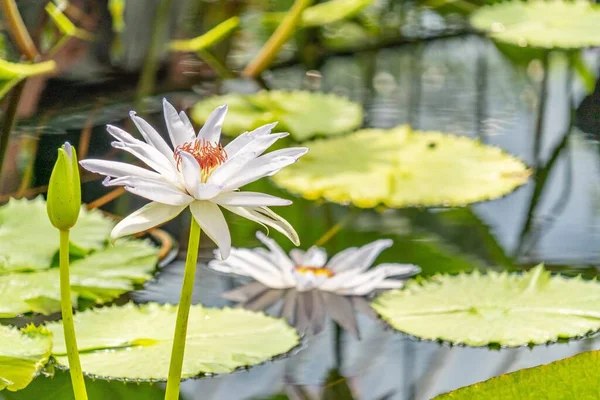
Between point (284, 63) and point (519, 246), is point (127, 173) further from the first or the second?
point (284, 63)

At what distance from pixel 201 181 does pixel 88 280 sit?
19.7 inches

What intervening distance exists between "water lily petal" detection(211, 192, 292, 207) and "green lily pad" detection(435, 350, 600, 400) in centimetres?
22

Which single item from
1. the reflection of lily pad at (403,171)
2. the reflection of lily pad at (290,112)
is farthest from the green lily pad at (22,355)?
the reflection of lily pad at (290,112)

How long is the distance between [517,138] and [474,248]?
0.50m

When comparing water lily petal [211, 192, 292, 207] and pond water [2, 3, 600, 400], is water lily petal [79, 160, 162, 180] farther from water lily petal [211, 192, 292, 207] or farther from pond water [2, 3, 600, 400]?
pond water [2, 3, 600, 400]

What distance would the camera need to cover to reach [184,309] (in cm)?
72

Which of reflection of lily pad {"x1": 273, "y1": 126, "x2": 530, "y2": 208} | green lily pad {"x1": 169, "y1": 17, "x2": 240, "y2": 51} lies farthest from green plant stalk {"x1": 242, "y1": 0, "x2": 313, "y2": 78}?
reflection of lily pad {"x1": 273, "y1": 126, "x2": 530, "y2": 208}

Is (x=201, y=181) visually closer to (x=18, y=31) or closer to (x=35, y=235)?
(x=35, y=235)

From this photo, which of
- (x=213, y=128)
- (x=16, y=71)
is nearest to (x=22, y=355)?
(x=213, y=128)

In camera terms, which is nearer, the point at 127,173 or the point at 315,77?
the point at 127,173

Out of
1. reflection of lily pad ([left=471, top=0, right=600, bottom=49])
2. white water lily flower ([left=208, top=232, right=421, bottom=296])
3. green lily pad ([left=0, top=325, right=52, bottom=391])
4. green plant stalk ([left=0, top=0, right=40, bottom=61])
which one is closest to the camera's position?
green lily pad ([left=0, top=325, right=52, bottom=391])

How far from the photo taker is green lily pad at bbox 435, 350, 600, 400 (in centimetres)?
72

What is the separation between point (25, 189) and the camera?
1.52 meters

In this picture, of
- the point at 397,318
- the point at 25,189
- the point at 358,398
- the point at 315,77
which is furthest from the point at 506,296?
the point at 315,77
